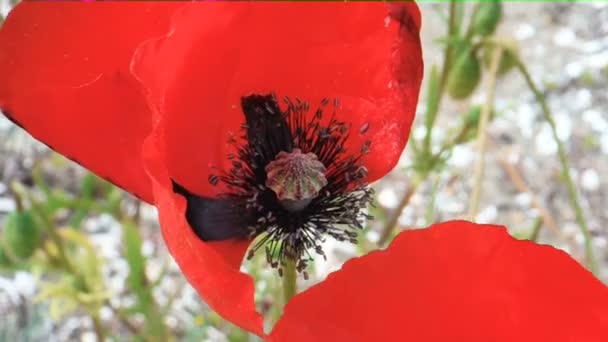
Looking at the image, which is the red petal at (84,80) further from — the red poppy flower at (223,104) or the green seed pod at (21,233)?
the green seed pod at (21,233)

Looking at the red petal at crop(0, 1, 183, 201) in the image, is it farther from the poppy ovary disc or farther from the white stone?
the white stone

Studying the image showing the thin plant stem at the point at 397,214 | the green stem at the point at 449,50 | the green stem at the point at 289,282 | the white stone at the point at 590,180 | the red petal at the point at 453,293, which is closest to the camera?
the red petal at the point at 453,293

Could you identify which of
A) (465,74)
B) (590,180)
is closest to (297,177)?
(465,74)

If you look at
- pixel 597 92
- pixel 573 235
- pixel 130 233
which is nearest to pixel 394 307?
pixel 130 233

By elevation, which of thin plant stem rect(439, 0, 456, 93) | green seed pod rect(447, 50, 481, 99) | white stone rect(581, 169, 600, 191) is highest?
thin plant stem rect(439, 0, 456, 93)

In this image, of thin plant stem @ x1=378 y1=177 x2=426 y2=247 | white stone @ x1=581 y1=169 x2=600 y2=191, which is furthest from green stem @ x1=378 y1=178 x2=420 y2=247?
white stone @ x1=581 y1=169 x2=600 y2=191

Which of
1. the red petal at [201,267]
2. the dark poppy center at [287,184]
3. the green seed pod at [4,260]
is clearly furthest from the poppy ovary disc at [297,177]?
the green seed pod at [4,260]

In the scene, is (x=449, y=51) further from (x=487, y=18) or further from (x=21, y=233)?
(x=21, y=233)

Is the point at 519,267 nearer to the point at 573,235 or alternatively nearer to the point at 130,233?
the point at 130,233
